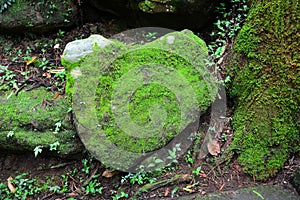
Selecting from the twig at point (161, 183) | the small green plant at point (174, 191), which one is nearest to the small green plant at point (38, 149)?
the twig at point (161, 183)

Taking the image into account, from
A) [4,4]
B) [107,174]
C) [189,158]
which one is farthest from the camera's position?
[4,4]

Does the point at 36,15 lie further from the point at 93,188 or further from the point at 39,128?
the point at 93,188

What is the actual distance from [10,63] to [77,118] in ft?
6.38

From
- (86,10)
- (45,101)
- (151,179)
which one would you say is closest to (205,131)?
(151,179)

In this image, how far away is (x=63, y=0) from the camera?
5102 mm

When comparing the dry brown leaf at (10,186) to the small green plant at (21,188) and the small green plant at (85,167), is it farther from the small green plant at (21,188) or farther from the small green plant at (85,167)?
the small green plant at (85,167)

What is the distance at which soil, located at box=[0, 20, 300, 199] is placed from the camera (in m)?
3.32

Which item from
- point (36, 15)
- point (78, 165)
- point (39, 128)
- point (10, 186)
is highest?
point (36, 15)

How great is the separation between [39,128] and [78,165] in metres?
0.65

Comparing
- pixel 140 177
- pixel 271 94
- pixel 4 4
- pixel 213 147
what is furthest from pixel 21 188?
pixel 271 94

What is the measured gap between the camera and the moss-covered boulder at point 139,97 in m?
3.45

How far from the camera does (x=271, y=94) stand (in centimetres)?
335

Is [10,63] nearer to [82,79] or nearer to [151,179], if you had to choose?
[82,79]

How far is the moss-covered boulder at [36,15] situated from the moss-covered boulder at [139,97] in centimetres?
155
